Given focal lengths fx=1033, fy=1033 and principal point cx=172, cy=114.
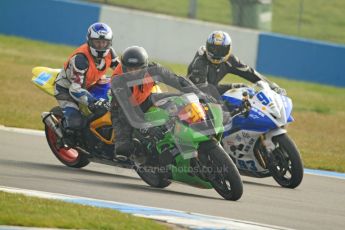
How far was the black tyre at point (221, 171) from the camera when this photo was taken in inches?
392

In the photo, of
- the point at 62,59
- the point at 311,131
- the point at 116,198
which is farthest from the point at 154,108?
the point at 62,59

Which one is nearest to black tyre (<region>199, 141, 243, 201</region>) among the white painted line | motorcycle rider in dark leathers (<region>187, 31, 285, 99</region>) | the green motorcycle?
the green motorcycle

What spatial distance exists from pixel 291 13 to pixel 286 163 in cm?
1707

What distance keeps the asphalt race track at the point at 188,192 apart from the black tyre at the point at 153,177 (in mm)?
91

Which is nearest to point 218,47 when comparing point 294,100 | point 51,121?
point 51,121

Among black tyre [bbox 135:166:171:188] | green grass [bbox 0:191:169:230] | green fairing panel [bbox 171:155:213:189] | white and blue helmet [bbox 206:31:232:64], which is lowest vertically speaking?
black tyre [bbox 135:166:171:188]

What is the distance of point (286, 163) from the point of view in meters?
11.9

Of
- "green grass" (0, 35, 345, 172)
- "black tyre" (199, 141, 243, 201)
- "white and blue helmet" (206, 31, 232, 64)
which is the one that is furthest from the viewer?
"green grass" (0, 35, 345, 172)

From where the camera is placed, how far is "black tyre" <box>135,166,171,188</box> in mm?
10834

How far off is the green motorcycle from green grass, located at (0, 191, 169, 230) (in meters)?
1.62

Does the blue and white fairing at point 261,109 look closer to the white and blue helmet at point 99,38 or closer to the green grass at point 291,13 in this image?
the white and blue helmet at point 99,38

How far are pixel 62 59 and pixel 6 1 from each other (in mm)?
2119

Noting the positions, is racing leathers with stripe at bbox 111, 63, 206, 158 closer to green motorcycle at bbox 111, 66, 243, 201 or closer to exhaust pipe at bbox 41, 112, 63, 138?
green motorcycle at bbox 111, 66, 243, 201

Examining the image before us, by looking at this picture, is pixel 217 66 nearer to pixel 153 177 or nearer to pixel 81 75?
pixel 81 75
